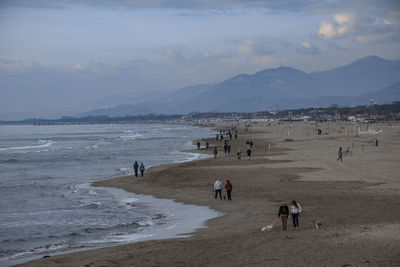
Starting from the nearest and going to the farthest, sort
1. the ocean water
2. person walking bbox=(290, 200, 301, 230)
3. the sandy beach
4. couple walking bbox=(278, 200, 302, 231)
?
the sandy beach
couple walking bbox=(278, 200, 302, 231)
person walking bbox=(290, 200, 301, 230)
the ocean water

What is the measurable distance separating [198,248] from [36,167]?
116 ft

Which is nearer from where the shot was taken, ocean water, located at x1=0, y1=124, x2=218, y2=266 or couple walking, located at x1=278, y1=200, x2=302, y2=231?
couple walking, located at x1=278, y1=200, x2=302, y2=231

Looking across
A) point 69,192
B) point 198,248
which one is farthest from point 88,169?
point 198,248

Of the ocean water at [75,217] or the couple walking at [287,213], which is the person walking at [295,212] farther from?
the ocean water at [75,217]

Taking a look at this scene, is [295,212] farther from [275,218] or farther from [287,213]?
[275,218]

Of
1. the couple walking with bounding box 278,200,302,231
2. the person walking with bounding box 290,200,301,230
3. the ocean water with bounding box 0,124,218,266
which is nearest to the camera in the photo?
the couple walking with bounding box 278,200,302,231

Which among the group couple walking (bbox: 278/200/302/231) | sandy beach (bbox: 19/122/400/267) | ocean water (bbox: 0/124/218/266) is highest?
couple walking (bbox: 278/200/302/231)

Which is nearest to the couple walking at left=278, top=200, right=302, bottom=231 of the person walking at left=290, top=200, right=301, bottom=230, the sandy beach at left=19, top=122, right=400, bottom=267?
the person walking at left=290, top=200, right=301, bottom=230

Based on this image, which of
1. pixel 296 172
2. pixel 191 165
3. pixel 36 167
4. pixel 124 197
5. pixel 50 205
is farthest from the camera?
pixel 36 167

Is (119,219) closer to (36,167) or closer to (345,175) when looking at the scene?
(345,175)

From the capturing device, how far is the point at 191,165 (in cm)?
3962

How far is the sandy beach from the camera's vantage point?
11695 millimetres

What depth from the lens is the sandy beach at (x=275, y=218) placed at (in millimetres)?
11695

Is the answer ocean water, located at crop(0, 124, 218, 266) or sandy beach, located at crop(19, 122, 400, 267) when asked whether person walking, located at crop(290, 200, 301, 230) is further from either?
ocean water, located at crop(0, 124, 218, 266)
